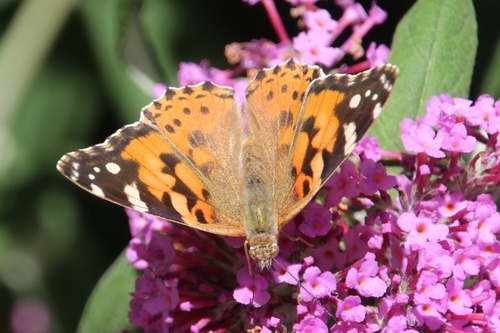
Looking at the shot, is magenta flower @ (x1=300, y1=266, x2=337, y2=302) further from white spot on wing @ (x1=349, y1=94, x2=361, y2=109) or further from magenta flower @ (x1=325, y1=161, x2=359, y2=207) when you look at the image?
white spot on wing @ (x1=349, y1=94, x2=361, y2=109)

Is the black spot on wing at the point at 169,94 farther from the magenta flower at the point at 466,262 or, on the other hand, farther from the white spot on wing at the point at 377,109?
the magenta flower at the point at 466,262

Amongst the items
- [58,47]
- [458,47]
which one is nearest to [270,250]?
[458,47]

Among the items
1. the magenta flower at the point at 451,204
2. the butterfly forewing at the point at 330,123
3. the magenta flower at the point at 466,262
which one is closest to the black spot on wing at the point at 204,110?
the butterfly forewing at the point at 330,123

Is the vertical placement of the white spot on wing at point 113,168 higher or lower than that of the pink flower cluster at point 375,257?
higher

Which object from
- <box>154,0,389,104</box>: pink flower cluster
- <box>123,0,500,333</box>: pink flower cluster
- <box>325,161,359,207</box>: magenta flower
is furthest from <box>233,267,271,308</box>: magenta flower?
<box>154,0,389,104</box>: pink flower cluster

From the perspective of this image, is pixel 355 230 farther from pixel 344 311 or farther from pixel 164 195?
pixel 164 195

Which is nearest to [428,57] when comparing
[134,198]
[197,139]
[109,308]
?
[197,139]

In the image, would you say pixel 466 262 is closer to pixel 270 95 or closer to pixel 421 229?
pixel 421 229
